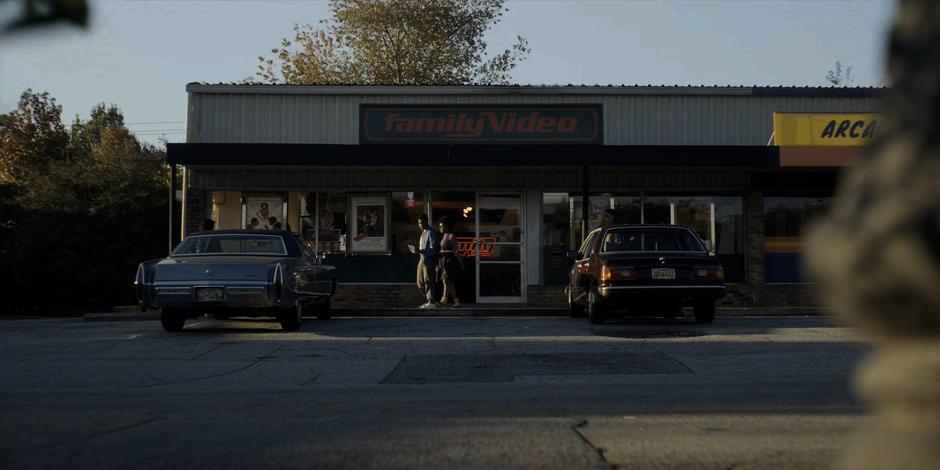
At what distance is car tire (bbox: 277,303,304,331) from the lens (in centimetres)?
1362

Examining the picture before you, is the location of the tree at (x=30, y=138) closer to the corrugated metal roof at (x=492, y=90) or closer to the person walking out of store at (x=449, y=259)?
the corrugated metal roof at (x=492, y=90)

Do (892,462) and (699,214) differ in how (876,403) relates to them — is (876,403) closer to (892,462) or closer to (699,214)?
(892,462)

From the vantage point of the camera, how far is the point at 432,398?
770 centimetres

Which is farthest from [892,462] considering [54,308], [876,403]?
[54,308]

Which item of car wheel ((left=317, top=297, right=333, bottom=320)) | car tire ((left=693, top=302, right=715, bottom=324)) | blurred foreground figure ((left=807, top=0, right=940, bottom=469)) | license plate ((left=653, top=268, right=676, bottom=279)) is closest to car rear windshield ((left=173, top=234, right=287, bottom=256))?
car wheel ((left=317, top=297, right=333, bottom=320))

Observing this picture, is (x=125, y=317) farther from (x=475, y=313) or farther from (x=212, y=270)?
(x=475, y=313)

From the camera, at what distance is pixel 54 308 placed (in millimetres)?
35500

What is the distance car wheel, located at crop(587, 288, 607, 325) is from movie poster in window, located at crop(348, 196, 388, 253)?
300 inches

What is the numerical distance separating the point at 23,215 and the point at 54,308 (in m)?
3.97

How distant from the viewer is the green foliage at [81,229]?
3441cm

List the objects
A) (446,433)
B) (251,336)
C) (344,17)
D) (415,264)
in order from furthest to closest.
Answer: (344,17) → (415,264) → (251,336) → (446,433)

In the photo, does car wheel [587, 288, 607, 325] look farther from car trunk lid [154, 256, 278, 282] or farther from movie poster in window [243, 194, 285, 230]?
movie poster in window [243, 194, 285, 230]

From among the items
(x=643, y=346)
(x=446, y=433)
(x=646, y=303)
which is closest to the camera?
(x=446, y=433)

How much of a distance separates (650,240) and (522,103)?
288 inches
